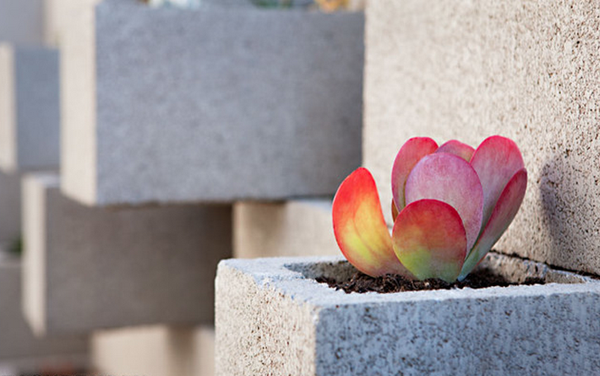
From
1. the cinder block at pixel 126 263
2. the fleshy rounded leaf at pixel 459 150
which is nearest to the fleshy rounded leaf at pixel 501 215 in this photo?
the fleshy rounded leaf at pixel 459 150

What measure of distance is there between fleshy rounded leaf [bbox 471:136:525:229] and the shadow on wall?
0.08 meters

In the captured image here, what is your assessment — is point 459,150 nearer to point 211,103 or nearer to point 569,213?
point 569,213

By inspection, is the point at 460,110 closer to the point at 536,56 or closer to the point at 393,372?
the point at 536,56

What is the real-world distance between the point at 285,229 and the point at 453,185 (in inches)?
52.4

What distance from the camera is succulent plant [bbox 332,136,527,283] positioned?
1.05 meters

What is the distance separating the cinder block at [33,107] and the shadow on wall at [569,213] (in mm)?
3585

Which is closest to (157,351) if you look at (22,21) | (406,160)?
(406,160)

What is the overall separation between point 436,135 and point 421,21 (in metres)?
0.26

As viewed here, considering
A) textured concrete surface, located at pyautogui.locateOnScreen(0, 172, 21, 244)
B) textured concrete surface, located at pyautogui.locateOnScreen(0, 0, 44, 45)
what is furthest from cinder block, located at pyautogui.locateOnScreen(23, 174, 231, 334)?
textured concrete surface, located at pyautogui.locateOnScreen(0, 0, 44, 45)

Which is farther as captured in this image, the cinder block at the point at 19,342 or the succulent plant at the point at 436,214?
the cinder block at the point at 19,342

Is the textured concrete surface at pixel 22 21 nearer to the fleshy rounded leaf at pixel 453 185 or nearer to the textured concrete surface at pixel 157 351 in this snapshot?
the textured concrete surface at pixel 157 351

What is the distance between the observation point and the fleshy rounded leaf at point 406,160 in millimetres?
1188

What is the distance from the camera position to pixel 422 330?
90 cm

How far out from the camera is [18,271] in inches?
211
